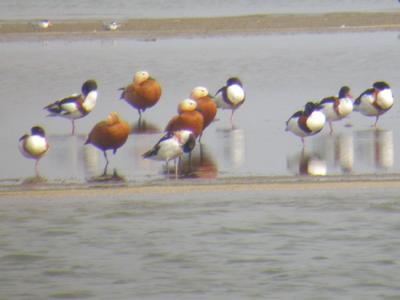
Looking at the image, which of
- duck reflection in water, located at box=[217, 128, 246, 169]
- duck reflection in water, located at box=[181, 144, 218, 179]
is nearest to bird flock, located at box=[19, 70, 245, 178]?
duck reflection in water, located at box=[181, 144, 218, 179]

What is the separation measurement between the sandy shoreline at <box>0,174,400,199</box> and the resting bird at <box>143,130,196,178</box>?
2.11 feet

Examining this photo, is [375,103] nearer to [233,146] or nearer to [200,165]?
[233,146]

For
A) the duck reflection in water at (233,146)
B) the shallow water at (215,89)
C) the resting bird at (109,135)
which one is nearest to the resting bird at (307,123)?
the shallow water at (215,89)

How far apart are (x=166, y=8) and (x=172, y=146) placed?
31365 millimetres

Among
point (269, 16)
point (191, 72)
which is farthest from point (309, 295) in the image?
point (269, 16)

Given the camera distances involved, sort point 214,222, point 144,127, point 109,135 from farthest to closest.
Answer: point 144,127
point 109,135
point 214,222

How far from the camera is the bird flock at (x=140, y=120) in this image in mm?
17125

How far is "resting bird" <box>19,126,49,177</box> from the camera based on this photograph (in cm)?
1752

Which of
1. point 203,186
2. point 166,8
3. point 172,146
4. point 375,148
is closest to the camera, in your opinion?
point 203,186

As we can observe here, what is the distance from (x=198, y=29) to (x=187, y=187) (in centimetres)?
2204

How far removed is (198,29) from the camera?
37844mm

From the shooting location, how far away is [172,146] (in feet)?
55.6

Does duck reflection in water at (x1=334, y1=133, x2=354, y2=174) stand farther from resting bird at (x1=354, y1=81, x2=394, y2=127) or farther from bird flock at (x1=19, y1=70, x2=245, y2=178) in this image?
bird flock at (x1=19, y1=70, x2=245, y2=178)

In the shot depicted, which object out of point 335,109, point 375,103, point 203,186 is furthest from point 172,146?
point 375,103
